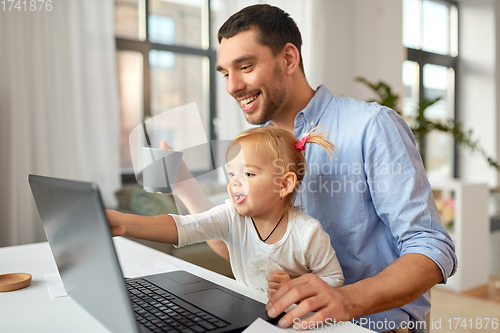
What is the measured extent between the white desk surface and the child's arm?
137 mm

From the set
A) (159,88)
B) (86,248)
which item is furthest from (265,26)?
(159,88)

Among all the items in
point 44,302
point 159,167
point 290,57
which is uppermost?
point 290,57

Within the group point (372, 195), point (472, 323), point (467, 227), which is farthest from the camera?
point (467, 227)

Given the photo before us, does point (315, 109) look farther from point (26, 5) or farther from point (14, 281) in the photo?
point (26, 5)

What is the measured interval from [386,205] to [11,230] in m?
2.39

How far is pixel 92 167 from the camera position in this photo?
2.94m

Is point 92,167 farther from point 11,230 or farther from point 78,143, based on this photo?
point 11,230

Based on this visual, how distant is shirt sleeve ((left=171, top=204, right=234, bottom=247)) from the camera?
90 cm

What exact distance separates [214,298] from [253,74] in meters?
0.58

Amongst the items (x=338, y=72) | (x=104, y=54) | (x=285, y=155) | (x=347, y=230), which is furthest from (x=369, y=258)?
(x=338, y=72)

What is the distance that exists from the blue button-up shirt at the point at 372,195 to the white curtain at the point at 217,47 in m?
2.39

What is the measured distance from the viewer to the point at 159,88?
11.5ft

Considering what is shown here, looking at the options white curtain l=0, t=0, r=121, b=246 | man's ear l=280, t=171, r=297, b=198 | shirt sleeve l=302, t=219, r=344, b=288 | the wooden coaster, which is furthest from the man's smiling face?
white curtain l=0, t=0, r=121, b=246

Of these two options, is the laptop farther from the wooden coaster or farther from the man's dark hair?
the man's dark hair
